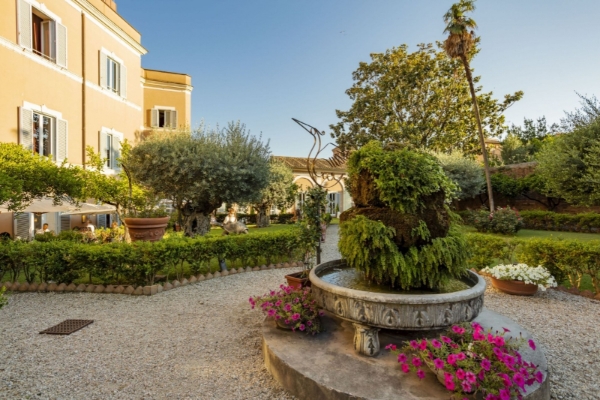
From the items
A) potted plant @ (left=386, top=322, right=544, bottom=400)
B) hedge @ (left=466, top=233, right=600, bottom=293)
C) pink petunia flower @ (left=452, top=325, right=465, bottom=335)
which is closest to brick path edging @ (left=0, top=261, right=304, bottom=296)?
potted plant @ (left=386, top=322, right=544, bottom=400)

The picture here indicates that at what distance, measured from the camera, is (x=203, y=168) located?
10.2 metres

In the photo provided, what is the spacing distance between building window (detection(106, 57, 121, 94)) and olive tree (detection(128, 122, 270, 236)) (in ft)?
17.8

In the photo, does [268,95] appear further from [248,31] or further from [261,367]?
[261,367]

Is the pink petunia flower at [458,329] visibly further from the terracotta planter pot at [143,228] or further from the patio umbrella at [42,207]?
the patio umbrella at [42,207]

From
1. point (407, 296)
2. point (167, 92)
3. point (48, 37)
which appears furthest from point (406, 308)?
point (167, 92)

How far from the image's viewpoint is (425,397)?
101 inches

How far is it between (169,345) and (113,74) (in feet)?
49.8

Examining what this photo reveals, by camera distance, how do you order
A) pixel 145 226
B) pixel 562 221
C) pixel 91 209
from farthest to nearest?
1. pixel 562 221
2. pixel 91 209
3. pixel 145 226

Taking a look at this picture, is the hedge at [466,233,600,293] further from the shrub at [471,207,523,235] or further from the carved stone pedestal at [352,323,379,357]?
the shrub at [471,207,523,235]

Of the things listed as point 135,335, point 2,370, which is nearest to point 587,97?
point 135,335

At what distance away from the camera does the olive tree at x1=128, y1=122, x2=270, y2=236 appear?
10.3m

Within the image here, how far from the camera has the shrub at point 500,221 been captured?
48.5ft

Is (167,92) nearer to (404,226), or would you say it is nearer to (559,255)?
(404,226)

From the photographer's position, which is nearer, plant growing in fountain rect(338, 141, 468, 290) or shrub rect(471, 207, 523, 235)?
plant growing in fountain rect(338, 141, 468, 290)
